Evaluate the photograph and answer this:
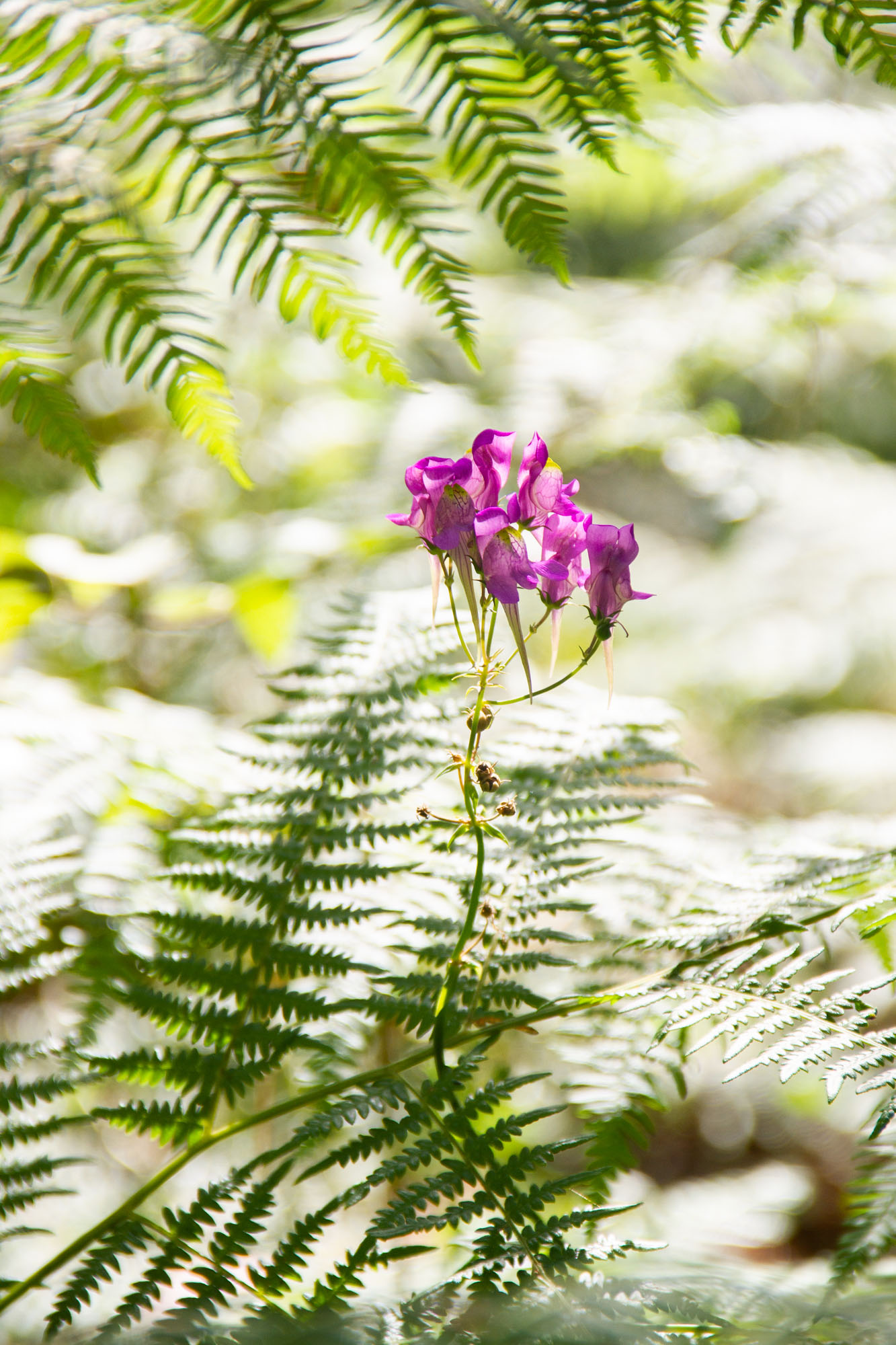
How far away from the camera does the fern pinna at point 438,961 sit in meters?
0.56

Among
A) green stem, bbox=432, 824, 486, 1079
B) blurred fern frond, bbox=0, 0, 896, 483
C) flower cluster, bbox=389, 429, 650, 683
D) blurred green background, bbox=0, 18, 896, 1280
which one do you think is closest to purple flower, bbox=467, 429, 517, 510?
flower cluster, bbox=389, 429, 650, 683

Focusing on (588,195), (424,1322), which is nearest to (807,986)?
(424,1322)

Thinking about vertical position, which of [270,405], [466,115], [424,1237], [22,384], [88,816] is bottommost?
[424,1237]

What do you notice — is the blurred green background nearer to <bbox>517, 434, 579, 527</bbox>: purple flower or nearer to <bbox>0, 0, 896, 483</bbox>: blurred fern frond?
<bbox>0, 0, 896, 483</bbox>: blurred fern frond

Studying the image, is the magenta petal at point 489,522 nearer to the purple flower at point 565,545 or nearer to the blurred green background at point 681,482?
the purple flower at point 565,545

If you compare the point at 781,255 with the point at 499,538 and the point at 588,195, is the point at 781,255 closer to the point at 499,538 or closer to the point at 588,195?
the point at 588,195

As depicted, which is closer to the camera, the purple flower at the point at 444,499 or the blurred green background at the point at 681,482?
the purple flower at the point at 444,499

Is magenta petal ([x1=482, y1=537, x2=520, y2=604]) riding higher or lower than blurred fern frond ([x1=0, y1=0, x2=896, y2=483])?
lower

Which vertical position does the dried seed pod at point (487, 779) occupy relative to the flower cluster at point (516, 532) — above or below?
below

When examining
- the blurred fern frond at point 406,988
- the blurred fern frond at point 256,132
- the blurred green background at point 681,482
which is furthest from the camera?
the blurred green background at point 681,482

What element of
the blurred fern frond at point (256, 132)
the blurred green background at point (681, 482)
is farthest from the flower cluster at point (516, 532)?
the blurred green background at point (681, 482)

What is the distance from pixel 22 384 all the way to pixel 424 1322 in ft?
2.46

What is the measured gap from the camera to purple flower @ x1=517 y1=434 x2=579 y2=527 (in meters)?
0.61

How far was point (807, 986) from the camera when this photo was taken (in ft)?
1.82
